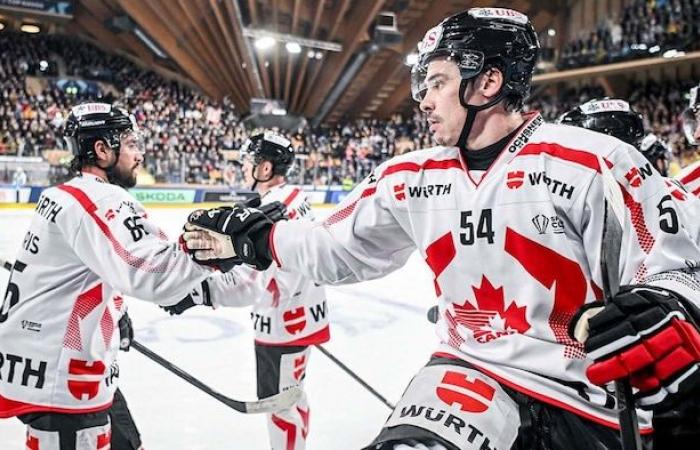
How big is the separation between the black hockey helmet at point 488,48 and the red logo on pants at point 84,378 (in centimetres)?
122

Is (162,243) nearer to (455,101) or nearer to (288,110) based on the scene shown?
(455,101)

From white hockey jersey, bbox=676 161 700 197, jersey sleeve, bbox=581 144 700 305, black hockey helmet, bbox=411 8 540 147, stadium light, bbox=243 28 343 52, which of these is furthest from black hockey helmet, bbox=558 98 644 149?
stadium light, bbox=243 28 343 52

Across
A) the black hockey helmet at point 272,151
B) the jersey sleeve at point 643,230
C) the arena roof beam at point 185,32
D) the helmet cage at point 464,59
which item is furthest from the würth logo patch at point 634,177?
the arena roof beam at point 185,32

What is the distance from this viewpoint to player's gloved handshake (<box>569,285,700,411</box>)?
1.20 m

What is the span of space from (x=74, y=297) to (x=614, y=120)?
2.39 m

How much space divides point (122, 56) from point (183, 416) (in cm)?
2177

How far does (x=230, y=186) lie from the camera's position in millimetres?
13102

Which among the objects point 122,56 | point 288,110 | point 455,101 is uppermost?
point 122,56

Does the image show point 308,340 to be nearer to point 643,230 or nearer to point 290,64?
point 643,230

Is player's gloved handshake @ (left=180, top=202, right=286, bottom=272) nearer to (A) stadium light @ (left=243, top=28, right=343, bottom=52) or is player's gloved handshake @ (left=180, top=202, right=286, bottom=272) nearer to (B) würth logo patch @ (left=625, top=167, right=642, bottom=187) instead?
(B) würth logo patch @ (left=625, top=167, right=642, bottom=187)

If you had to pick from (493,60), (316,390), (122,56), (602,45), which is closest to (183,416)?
(316,390)

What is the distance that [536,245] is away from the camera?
144 cm

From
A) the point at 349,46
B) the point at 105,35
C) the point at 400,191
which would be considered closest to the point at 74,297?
the point at 400,191

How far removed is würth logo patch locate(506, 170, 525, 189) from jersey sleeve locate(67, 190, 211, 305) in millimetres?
928
